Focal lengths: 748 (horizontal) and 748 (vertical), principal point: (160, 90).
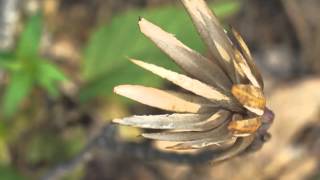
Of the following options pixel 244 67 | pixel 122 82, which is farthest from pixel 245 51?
pixel 122 82

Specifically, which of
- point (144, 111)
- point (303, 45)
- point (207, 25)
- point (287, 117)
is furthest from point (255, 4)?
point (207, 25)

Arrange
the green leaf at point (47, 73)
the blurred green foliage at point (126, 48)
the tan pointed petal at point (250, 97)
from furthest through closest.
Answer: the blurred green foliage at point (126, 48) < the green leaf at point (47, 73) < the tan pointed petal at point (250, 97)

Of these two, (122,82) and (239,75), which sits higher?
(239,75)

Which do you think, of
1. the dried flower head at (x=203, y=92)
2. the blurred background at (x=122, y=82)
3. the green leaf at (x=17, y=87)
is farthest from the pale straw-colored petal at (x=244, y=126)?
the blurred background at (x=122, y=82)

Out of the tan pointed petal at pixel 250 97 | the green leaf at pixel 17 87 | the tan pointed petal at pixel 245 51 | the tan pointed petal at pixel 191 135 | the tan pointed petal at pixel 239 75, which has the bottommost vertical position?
the green leaf at pixel 17 87

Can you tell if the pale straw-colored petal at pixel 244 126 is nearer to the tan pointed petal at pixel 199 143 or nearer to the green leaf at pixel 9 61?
the tan pointed petal at pixel 199 143

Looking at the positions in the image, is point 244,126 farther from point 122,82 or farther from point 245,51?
point 122,82

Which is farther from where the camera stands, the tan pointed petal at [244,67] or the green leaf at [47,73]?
the green leaf at [47,73]
